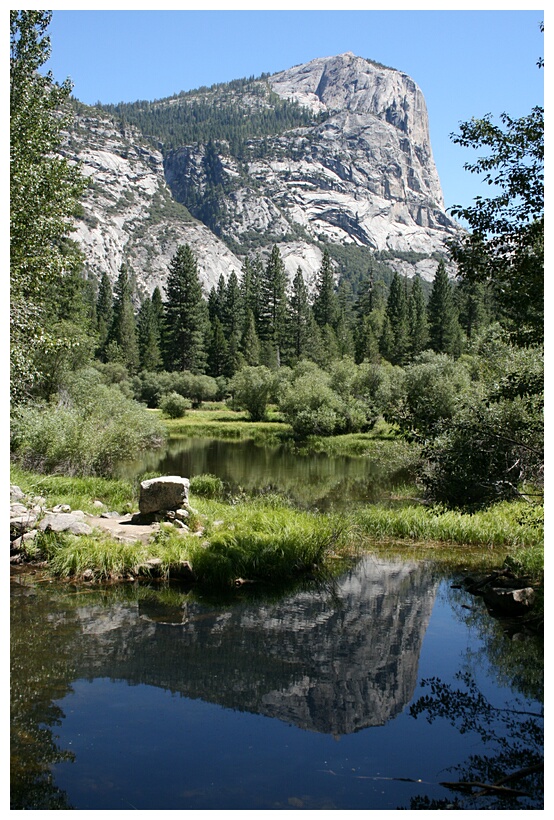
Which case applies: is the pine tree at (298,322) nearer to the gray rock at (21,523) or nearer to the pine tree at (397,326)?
the pine tree at (397,326)

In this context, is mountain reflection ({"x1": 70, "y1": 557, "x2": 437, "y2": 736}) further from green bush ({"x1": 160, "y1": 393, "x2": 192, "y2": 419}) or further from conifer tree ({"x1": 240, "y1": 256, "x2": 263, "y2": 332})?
conifer tree ({"x1": 240, "y1": 256, "x2": 263, "y2": 332})

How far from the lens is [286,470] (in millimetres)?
26250

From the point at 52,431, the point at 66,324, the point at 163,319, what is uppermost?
the point at 163,319

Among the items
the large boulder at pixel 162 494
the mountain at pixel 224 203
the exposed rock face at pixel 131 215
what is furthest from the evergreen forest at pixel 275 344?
the mountain at pixel 224 203

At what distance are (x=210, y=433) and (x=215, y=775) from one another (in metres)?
37.5

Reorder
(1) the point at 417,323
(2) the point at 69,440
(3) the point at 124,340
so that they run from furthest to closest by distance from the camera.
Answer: (3) the point at 124,340 < (1) the point at 417,323 < (2) the point at 69,440

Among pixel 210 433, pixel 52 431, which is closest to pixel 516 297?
pixel 52 431

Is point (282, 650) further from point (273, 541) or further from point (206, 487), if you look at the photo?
point (206, 487)

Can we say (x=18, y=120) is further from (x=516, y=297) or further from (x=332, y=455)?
(x=332, y=455)

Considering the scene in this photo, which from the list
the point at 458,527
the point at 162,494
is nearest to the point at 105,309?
the point at 162,494

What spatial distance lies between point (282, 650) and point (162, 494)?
578 cm

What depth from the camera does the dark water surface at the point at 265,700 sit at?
5.32 meters

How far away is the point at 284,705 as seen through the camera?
6.83 m

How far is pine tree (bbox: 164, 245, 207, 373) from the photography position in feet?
212
